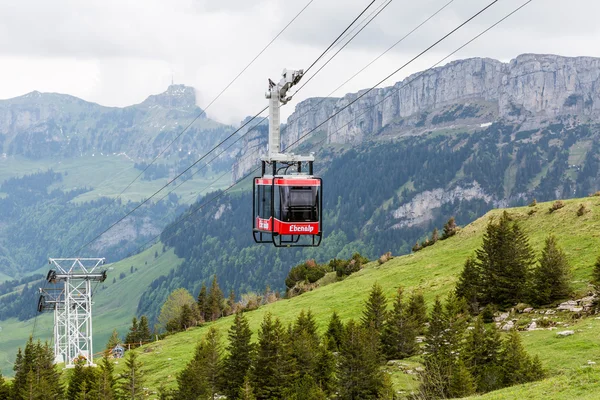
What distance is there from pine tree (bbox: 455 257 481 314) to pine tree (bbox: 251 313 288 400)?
19988 millimetres

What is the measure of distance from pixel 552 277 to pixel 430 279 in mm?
22579

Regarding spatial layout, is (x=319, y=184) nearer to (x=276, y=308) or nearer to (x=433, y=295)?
(x=433, y=295)

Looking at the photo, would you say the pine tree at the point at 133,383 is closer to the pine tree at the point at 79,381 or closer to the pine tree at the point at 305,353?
the pine tree at the point at 79,381

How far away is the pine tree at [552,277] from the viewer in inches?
2379

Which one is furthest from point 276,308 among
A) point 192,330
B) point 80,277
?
point 80,277

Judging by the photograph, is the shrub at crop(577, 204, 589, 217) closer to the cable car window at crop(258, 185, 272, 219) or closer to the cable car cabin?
the cable car cabin

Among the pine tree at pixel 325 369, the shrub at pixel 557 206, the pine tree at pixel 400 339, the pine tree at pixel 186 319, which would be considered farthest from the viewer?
the pine tree at pixel 186 319

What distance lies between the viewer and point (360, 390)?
2012 inches

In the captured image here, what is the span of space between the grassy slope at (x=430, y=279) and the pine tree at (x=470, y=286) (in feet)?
21.0

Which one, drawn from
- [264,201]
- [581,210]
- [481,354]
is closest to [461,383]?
[481,354]

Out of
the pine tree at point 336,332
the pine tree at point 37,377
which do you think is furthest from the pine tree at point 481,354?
the pine tree at point 37,377

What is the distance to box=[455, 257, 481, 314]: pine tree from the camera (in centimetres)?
6662

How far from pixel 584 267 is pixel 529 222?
70.4ft

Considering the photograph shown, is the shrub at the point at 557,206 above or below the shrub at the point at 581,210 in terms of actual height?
above
